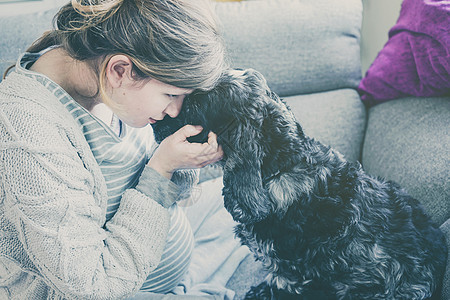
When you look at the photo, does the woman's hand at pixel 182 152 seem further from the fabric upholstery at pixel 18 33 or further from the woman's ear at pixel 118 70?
the fabric upholstery at pixel 18 33

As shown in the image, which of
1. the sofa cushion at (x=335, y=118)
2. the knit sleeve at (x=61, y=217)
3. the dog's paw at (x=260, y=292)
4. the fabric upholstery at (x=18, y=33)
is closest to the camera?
the knit sleeve at (x=61, y=217)

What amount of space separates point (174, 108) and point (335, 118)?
1239 mm

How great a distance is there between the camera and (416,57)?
6.22ft

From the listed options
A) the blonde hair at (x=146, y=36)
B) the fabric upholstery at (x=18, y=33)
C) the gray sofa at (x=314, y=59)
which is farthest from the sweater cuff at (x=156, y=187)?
the fabric upholstery at (x=18, y=33)

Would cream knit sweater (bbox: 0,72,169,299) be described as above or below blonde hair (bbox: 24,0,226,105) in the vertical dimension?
below

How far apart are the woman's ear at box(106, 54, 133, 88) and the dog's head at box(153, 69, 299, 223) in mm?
225

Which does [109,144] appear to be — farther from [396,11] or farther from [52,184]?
[396,11]

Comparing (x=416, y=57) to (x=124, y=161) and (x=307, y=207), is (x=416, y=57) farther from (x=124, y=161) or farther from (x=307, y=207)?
(x=124, y=161)

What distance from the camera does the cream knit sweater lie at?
97 cm

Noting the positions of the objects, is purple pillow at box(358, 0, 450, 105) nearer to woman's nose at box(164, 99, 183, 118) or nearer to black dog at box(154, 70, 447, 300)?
black dog at box(154, 70, 447, 300)

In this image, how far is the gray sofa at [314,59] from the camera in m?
2.03

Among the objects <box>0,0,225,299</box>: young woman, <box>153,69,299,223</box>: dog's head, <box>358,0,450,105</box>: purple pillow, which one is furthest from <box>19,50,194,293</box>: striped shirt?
<box>358,0,450,105</box>: purple pillow

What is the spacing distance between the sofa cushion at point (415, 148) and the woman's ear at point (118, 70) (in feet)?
4.26

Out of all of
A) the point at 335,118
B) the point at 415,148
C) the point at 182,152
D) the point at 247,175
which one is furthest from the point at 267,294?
the point at 335,118
